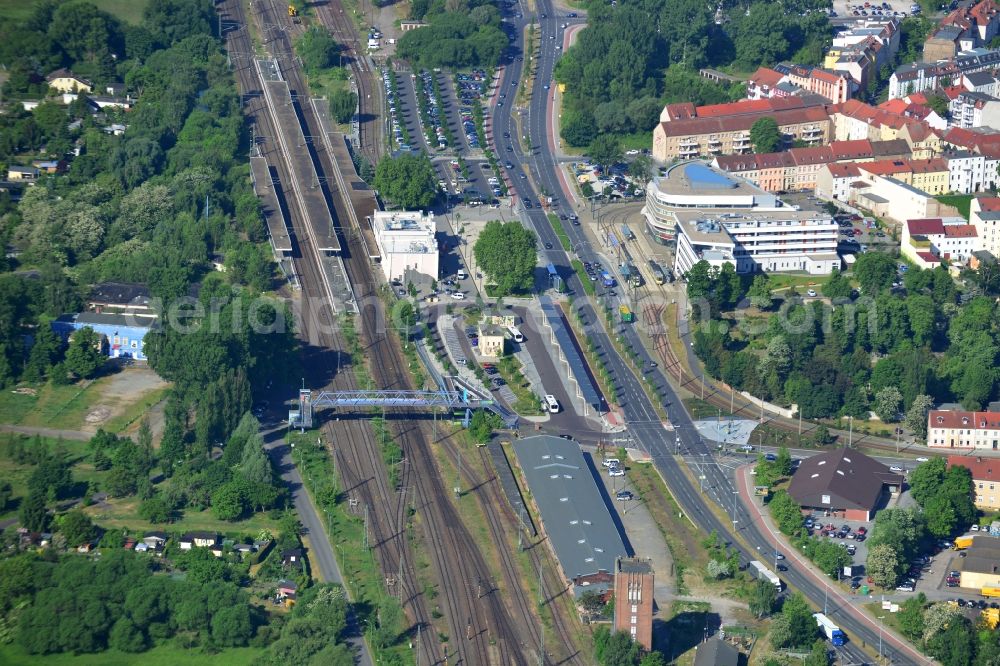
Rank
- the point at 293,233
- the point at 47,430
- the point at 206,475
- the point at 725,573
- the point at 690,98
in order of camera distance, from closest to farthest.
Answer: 1. the point at 725,573
2. the point at 206,475
3. the point at 47,430
4. the point at 293,233
5. the point at 690,98

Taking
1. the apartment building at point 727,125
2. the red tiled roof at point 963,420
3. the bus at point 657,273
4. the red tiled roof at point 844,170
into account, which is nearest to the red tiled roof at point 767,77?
the apartment building at point 727,125

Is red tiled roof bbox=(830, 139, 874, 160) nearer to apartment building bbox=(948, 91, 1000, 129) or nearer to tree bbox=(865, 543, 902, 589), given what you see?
apartment building bbox=(948, 91, 1000, 129)

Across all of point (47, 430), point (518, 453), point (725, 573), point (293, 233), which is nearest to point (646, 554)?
point (725, 573)

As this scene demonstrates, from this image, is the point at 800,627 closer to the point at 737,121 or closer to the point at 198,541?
the point at 198,541

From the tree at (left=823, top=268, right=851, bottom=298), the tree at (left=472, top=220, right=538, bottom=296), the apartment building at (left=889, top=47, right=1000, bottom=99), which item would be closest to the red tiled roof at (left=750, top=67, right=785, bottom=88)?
the apartment building at (left=889, top=47, right=1000, bottom=99)

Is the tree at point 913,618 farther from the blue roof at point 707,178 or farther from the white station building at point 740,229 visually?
the blue roof at point 707,178

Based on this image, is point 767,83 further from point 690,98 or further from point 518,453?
point 518,453

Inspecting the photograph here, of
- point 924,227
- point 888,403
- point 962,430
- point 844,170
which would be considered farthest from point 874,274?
point 844,170
